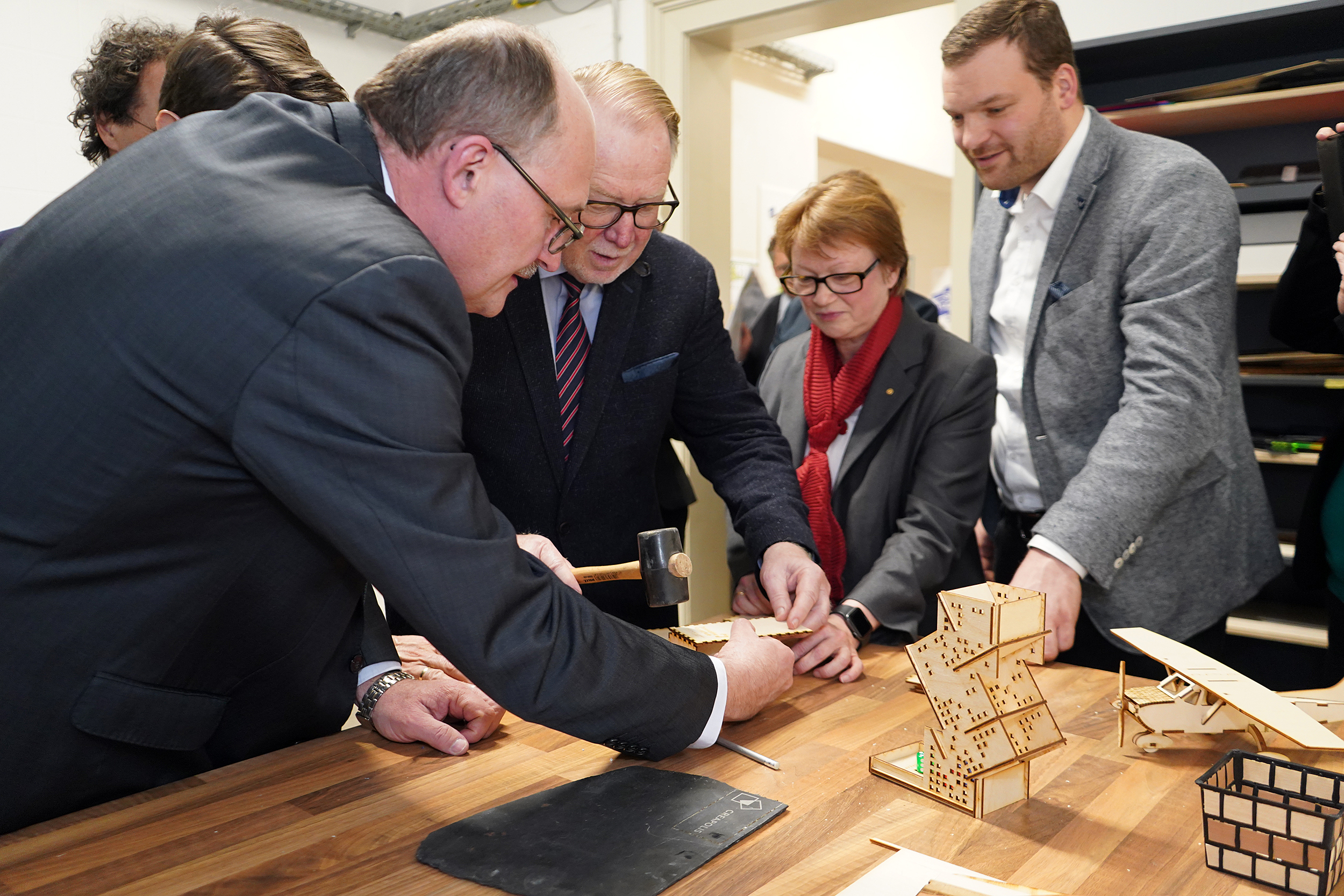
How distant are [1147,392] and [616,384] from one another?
1069 mm

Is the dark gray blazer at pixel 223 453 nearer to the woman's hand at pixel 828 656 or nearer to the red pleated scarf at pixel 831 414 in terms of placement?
the woman's hand at pixel 828 656

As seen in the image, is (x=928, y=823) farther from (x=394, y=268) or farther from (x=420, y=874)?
(x=394, y=268)

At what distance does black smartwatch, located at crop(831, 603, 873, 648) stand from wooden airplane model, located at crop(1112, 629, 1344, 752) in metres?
0.53

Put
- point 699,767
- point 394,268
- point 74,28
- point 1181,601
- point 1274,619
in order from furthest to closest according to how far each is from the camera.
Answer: point 74,28 < point 1274,619 < point 1181,601 < point 699,767 < point 394,268

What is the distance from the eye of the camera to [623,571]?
5.22 ft

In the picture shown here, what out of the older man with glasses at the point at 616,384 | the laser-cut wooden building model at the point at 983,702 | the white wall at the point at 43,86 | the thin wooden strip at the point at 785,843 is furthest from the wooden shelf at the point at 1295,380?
the white wall at the point at 43,86

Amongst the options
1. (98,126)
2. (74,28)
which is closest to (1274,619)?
(98,126)

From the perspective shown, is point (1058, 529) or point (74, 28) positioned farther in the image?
point (74, 28)

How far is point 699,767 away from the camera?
128 centimetres

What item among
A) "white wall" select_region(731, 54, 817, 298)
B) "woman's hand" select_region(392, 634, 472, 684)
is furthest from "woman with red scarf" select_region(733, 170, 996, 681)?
"white wall" select_region(731, 54, 817, 298)

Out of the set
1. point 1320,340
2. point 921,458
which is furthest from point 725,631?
point 1320,340

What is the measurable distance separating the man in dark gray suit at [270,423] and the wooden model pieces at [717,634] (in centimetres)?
30

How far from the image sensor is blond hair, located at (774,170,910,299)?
93.8 inches

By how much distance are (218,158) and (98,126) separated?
147 cm
